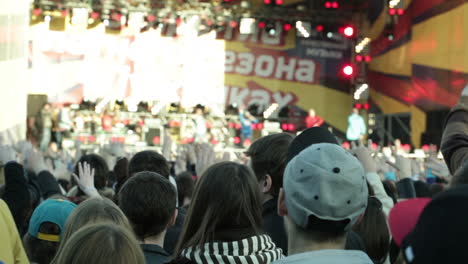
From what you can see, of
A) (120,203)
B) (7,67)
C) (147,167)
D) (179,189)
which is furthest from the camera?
(7,67)

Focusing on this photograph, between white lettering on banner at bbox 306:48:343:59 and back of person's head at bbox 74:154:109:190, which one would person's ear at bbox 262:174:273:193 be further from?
white lettering on banner at bbox 306:48:343:59

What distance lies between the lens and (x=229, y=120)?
20688 mm

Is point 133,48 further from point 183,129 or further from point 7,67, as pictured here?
point 7,67

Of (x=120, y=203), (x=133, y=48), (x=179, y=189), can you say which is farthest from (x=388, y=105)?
(x=120, y=203)

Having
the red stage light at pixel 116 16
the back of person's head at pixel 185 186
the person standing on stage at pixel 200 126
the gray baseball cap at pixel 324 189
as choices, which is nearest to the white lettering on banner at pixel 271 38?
the person standing on stage at pixel 200 126

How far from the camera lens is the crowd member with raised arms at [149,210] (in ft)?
8.66

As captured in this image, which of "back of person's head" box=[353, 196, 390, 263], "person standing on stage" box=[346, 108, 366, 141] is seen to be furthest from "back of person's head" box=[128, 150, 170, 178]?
"person standing on stage" box=[346, 108, 366, 141]

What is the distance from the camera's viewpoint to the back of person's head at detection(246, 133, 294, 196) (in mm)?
2879

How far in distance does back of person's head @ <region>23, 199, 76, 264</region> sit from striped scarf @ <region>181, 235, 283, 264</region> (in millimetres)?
673

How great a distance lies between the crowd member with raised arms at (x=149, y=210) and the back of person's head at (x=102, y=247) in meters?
0.70

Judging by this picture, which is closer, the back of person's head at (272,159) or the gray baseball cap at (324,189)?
the gray baseball cap at (324,189)

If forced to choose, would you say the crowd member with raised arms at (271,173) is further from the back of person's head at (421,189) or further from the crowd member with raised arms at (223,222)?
the back of person's head at (421,189)

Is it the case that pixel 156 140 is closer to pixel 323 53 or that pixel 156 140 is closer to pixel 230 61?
pixel 230 61

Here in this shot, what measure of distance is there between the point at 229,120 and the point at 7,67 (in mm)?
9004
